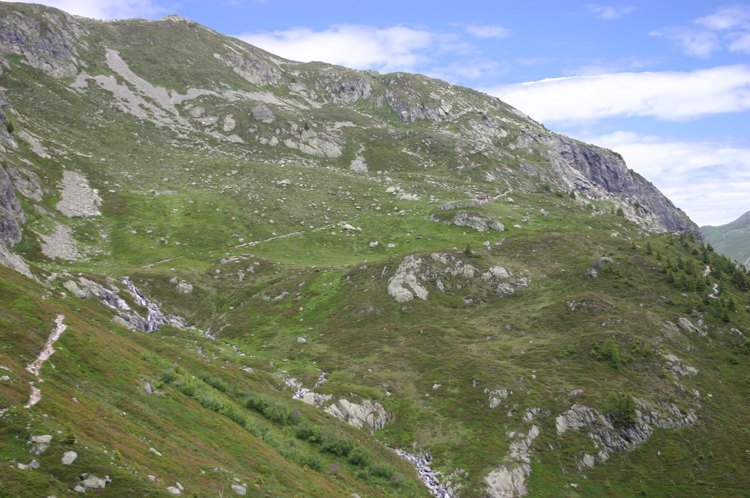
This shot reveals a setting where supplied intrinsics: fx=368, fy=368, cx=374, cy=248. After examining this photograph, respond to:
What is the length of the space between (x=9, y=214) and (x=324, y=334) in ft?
185

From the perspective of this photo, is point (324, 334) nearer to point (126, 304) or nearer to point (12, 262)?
point (126, 304)

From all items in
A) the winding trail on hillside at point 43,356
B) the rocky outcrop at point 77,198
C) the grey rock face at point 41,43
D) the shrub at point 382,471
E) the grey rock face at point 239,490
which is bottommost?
the shrub at point 382,471

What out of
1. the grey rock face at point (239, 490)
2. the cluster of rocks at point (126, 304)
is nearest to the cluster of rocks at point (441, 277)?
the cluster of rocks at point (126, 304)

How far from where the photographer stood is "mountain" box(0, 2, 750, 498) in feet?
73.2

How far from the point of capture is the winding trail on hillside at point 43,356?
17281 millimetres

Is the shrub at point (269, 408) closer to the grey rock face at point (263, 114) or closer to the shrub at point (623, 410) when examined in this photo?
the shrub at point (623, 410)

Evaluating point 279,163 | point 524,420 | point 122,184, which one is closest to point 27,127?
point 122,184

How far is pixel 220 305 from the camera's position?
68.8 metres

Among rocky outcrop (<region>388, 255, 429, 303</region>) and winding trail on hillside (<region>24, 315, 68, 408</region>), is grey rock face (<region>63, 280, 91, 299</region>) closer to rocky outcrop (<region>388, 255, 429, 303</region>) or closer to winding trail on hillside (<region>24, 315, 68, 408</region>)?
winding trail on hillside (<region>24, 315, 68, 408</region>)

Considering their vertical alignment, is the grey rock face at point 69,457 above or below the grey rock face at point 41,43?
below

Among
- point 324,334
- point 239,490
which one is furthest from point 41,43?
point 239,490

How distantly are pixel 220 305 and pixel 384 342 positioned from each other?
108 feet

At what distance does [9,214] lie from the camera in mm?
61406

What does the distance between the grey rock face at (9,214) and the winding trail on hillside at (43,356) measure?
44103 millimetres
